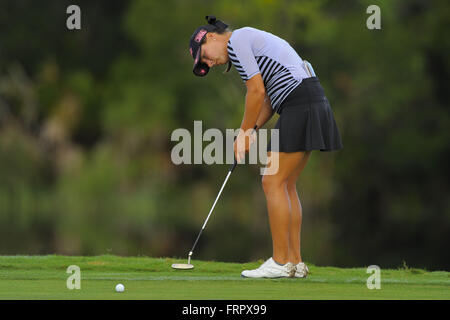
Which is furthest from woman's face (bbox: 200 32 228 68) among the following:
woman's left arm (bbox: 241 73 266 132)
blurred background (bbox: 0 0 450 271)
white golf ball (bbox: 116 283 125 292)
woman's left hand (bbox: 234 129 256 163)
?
blurred background (bbox: 0 0 450 271)

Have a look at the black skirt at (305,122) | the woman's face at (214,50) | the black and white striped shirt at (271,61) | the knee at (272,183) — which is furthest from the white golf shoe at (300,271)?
the woman's face at (214,50)

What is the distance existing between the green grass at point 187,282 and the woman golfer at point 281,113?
1.05ft

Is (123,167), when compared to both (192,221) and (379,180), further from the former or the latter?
(379,180)

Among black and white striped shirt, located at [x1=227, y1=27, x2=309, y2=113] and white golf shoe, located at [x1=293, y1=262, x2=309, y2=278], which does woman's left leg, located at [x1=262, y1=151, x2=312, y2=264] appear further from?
black and white striped shirt, located at [x1=227, y1=27, x2=309, y2=113]

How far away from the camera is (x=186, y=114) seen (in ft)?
104

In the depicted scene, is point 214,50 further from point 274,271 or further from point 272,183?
point 274,271

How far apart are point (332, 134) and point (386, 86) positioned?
861 inches

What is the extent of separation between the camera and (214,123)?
2886 centimetres

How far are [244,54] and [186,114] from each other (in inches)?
997

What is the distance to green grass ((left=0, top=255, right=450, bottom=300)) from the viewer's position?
17.6 feet

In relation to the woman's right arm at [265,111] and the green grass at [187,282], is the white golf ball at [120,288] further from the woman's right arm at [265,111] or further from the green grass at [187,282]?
the woman's right arm at [265,111]

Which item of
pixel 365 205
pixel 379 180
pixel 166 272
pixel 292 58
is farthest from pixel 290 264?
pixel 379 180

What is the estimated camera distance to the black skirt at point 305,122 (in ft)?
20.6

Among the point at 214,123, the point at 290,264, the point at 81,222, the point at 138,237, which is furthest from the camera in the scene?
the point at 214,123
